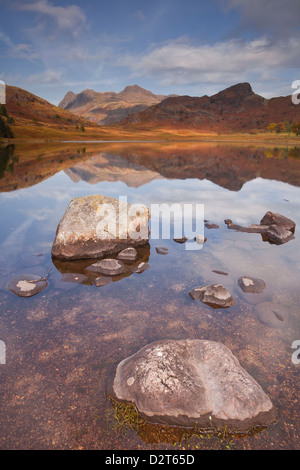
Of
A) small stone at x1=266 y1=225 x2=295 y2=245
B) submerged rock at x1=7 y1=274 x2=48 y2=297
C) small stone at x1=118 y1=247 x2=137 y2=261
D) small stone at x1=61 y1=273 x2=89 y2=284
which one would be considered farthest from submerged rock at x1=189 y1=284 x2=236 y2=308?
small stone at x1=266 y1=225 x2=295 y2=245

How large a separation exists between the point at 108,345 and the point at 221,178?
26102 mm

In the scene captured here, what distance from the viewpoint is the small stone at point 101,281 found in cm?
855

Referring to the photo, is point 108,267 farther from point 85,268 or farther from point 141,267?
point 141,267

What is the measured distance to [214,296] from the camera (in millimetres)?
7656

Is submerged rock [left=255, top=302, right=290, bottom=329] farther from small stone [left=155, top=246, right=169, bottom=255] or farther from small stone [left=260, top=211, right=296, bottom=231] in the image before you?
small stone [left=260, top=211, right=296, bottom=231]

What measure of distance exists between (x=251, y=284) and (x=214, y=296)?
1.61m

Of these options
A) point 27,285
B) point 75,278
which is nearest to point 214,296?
point 75,278

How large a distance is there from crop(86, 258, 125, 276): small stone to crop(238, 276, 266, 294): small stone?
408cm

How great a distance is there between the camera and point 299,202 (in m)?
19.8

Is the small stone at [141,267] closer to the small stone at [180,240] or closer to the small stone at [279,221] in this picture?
the small stone at [180,240]

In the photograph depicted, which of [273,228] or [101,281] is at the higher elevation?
[273,228]
